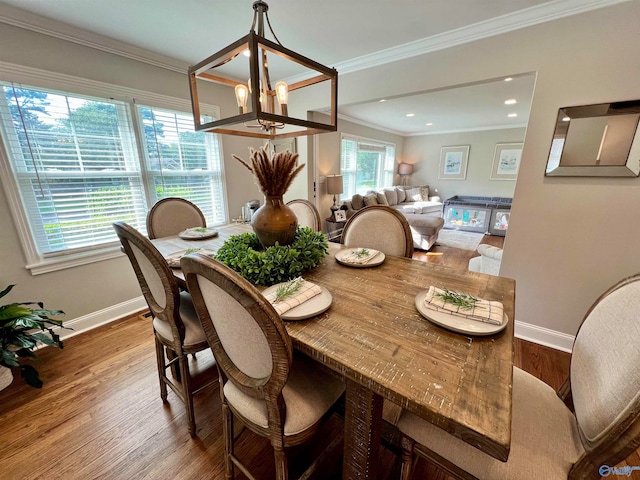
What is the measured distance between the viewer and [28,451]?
1.33 meters

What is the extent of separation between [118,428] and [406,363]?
5.63ft

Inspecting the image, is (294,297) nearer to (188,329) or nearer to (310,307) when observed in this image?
(310,307)

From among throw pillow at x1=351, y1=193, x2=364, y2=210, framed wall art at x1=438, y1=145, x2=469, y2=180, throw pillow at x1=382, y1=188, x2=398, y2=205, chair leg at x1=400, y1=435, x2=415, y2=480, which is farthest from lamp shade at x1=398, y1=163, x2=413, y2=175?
chair leg at x1=400, y1=435, x2=415, y2=480

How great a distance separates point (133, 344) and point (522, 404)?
2.60m

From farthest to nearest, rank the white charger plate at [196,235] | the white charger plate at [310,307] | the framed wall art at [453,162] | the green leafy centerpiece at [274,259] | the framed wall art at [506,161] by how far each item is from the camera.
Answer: the framed wall art at [453,162]
the framed wall art at [506,161]
the white charger plate at [196,235]
the green leafy centerpiece at [274,259]
the white charger plate at [310,307]

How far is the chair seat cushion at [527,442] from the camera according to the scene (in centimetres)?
73

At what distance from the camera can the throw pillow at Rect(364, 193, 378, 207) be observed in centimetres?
534

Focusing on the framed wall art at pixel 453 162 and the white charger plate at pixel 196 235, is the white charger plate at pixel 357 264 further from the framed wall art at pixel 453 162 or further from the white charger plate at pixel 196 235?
the framed wall art at pixel 453 162

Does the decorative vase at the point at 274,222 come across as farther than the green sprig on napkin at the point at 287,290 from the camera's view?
Yes

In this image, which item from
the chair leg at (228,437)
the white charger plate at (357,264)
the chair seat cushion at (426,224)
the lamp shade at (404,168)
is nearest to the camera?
the chair leg at (228,437)

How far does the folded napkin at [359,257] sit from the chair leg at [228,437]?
909 mm

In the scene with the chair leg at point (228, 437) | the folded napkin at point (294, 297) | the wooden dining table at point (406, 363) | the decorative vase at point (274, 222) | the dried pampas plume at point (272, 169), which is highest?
the dried pampas plume at point (272, 169)

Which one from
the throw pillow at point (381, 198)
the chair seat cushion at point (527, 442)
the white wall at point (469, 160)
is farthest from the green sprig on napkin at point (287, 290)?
the white wall at point (469, 160)

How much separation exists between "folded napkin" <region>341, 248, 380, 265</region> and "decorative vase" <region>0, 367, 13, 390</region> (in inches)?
90.3
